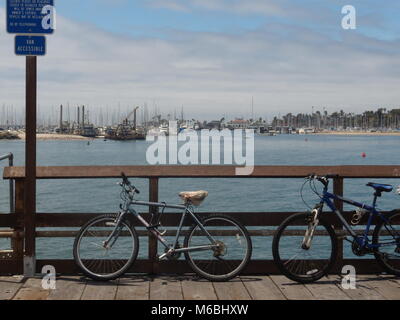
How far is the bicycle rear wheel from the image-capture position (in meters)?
6.28

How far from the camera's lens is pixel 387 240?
634cm

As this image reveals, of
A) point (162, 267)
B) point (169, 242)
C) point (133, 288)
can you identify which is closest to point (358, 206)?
point (169, 242)

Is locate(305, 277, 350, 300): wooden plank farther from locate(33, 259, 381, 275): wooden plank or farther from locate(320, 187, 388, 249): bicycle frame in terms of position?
locate(320, 187, 388, 249): bicycle frame

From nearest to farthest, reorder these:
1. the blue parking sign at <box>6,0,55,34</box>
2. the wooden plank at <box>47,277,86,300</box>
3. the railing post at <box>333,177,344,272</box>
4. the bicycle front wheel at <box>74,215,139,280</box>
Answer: the wooden plank at <box>47,277,86,300</box> → the bicycle front wheel at <box>74,215,139,280</box> → the blue parking sign at <box>6,0,55,34</box> → the railing post at <box>333,177,344,272</box>

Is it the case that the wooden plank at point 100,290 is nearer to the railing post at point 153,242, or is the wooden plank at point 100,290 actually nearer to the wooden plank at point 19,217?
the railing post at point 153,242

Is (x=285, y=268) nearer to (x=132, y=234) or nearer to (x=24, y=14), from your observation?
(x=132, y=234)

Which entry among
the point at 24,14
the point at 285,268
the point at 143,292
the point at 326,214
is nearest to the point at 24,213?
the point at 143,292

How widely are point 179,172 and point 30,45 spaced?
2106 millimetres

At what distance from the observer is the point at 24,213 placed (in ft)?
A: 20.6

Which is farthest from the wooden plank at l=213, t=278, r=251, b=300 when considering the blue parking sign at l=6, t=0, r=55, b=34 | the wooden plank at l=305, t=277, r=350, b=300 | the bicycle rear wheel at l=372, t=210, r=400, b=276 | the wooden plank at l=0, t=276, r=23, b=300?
the blue parking sign at l=6, t=0, r=55, b=34

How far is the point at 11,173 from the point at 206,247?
2270 millimetres

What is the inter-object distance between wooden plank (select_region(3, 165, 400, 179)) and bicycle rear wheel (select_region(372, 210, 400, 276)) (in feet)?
1.74

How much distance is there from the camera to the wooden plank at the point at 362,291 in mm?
5550
